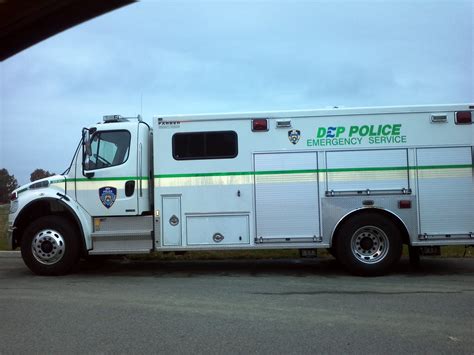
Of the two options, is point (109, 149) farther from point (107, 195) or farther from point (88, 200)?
point (88, 200)

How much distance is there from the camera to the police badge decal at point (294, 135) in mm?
8625

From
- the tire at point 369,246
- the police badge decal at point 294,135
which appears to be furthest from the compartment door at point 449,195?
the police badge decal at point 294,135

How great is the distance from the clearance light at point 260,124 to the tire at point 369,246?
7.30 feet

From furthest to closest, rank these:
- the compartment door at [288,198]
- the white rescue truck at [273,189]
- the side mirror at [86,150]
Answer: the side mirror at [86,150] → the compartment door at [288,198] → the white rescue truck at [273,189]

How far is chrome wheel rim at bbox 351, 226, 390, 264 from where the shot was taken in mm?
8406

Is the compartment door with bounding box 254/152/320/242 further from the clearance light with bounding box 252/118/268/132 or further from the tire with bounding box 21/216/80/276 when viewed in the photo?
the tire with bounding box 21/216/80/276

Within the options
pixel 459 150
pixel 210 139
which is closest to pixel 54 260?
pixel 210 139

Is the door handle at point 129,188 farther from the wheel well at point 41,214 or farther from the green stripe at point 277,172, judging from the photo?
the wheel well at point 41,214

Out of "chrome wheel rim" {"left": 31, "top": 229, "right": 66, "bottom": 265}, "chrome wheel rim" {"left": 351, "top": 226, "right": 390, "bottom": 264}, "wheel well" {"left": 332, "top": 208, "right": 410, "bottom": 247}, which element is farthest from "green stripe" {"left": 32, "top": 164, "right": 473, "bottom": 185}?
"chrome wheel rim" {"left": 351, "top": 226, "right": 390, "bottom": 264}

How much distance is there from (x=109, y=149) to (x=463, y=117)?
6324mm

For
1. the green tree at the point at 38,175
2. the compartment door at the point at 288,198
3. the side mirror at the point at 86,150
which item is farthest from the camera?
the green tree at the point at 38,175

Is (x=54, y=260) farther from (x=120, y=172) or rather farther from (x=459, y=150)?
(x=459, y=150)

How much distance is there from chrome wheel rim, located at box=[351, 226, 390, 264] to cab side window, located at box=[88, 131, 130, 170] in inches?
172

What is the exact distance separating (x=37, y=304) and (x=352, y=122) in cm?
582
